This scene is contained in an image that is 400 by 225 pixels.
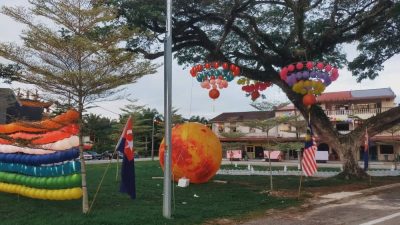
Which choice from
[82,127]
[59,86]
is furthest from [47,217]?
[59,86]

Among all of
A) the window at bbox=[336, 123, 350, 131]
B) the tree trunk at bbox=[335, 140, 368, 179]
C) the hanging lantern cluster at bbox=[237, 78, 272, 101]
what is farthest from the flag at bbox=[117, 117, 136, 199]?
the window at bbox=[336, 123, 350, 131]

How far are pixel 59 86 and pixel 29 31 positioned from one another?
162cm

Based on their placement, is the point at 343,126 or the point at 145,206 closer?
the point at 145,206

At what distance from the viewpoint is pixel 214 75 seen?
60.6 feet

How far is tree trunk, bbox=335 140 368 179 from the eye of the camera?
21.7 m

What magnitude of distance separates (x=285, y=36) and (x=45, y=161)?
1366 cm

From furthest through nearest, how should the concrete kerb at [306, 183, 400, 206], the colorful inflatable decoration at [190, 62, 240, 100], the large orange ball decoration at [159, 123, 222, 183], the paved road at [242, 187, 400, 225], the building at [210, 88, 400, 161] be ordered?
1. the building at [210, 88, 400, 161]
2. the colorful inflatable decoration at [190, 62, 240, 100]
3. the large orange ball decoration at [159, 123, 222, 183]
4. the concrete kerb at [306, 183, 400, 206]
5. the paved road at [242, 187, 400, 225]

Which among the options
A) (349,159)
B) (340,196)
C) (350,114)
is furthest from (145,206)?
(350,114)

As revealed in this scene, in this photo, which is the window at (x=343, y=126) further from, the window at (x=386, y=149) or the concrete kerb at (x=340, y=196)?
the concrete kerb at (x=340, y=196)

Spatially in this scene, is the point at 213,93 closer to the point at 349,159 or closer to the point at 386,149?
the point at 349,159

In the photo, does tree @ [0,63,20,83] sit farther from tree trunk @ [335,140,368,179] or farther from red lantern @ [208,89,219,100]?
tree trunk @ [335,140,368,179]

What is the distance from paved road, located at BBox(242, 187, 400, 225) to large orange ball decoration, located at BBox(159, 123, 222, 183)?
17.8 feet

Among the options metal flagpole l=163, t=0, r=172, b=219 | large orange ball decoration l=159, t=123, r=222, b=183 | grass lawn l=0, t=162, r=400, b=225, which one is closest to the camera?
grass lawn l=0, t=162, r=400, b=225

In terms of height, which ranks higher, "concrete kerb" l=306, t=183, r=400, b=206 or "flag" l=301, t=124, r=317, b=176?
"flag" l=301, t=124, r=317, b=176
